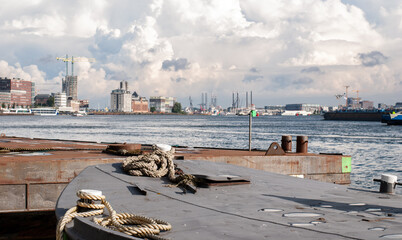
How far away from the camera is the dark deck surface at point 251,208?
4.41 metres

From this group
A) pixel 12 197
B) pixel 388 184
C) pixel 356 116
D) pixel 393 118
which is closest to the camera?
pixel 388 184

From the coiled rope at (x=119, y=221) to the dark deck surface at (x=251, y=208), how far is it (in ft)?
0.35

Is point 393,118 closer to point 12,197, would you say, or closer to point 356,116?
point 356,116

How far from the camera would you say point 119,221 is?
4.49 metres

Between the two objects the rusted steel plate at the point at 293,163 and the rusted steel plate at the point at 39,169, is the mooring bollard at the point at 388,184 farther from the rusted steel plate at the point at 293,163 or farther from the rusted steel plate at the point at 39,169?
the rusted steel plate at the point at 39,169

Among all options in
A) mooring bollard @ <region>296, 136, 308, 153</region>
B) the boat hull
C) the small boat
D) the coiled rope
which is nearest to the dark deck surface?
the coiled rope

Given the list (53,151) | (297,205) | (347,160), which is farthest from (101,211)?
(347,160)

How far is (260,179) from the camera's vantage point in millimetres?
8422

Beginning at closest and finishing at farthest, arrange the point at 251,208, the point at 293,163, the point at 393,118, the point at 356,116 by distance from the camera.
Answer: the point at 251,208, the point at 293,163, the point at 393,118, the point at 356,116

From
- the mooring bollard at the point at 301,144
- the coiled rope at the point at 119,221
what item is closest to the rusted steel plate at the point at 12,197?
the coiled rope at the point at 119,221

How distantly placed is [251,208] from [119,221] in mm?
1998

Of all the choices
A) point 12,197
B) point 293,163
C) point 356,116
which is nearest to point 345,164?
point 293,163

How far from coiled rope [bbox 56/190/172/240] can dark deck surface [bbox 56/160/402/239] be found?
0.35 feet

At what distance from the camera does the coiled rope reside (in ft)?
13.4
